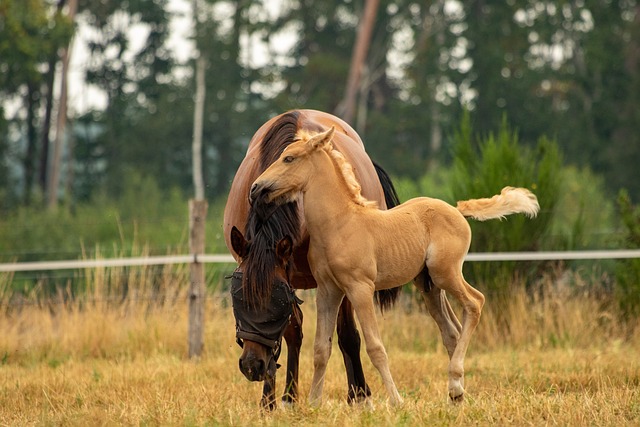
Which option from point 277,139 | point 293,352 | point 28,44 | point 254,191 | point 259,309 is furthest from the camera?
point 28,44

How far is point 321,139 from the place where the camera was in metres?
5.89

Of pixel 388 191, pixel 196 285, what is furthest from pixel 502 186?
pixel 196 285

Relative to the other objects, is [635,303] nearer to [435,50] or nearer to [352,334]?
[352,334]

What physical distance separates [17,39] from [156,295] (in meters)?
16.2

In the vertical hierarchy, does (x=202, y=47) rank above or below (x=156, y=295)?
above

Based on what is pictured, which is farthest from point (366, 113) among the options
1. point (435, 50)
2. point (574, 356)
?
point (574, 356)

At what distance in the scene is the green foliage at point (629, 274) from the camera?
1034cm

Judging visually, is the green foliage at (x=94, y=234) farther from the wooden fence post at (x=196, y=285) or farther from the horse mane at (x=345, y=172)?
the horse mane at (x=345, y=172)

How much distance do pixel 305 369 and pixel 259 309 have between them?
290 centimetres

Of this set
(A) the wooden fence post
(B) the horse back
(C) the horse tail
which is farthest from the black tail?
(A) the wooden fence post

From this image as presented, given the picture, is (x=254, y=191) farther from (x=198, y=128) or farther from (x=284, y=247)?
(x=198, y=128)

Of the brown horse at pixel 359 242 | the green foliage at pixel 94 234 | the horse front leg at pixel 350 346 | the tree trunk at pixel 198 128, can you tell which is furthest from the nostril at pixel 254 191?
the tree trunk at pixel 198 128

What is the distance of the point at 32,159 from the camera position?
3222 cm

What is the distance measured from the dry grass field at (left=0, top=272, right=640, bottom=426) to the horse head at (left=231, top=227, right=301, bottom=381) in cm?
32
